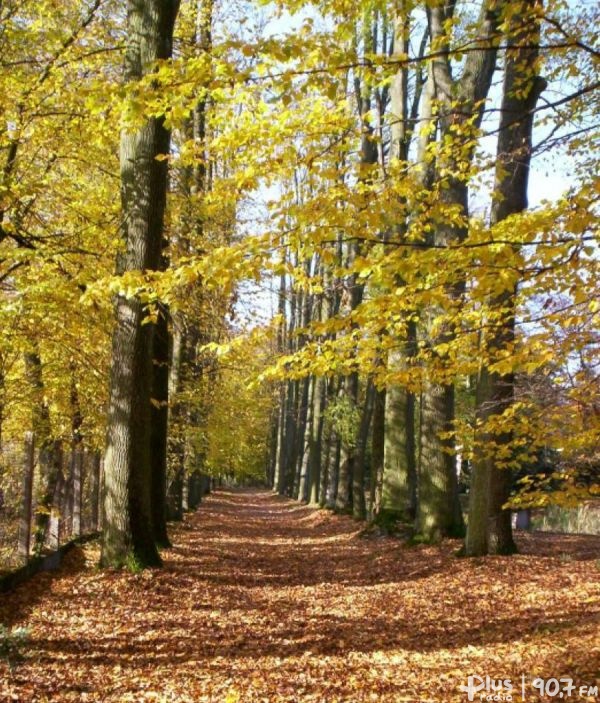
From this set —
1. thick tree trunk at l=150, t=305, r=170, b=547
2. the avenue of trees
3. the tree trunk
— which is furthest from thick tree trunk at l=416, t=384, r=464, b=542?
the tree trunk

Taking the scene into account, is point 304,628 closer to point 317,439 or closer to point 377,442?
point 377,442

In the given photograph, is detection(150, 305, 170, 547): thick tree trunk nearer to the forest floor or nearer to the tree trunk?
the forest floor

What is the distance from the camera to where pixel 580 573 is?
8688 millimetres

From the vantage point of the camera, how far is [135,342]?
28.3ft

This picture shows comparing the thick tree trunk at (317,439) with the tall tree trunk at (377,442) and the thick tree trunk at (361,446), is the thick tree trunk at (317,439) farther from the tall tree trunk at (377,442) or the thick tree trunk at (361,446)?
the tall tree trunk at (377,442)

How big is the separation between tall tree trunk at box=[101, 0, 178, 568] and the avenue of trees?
30mm

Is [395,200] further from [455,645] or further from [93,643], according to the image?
[93,643]

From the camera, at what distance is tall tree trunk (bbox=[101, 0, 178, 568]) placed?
8492mm

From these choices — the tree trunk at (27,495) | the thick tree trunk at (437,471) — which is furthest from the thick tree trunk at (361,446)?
the tree trunk at (27,495)

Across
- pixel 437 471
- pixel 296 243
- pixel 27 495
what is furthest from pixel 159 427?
pixel 296 243

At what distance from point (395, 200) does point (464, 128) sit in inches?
30.6

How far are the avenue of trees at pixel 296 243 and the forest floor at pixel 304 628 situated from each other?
1005 mm

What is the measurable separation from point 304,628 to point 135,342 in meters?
4.27

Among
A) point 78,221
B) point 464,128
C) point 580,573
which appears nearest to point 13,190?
point 78,221
